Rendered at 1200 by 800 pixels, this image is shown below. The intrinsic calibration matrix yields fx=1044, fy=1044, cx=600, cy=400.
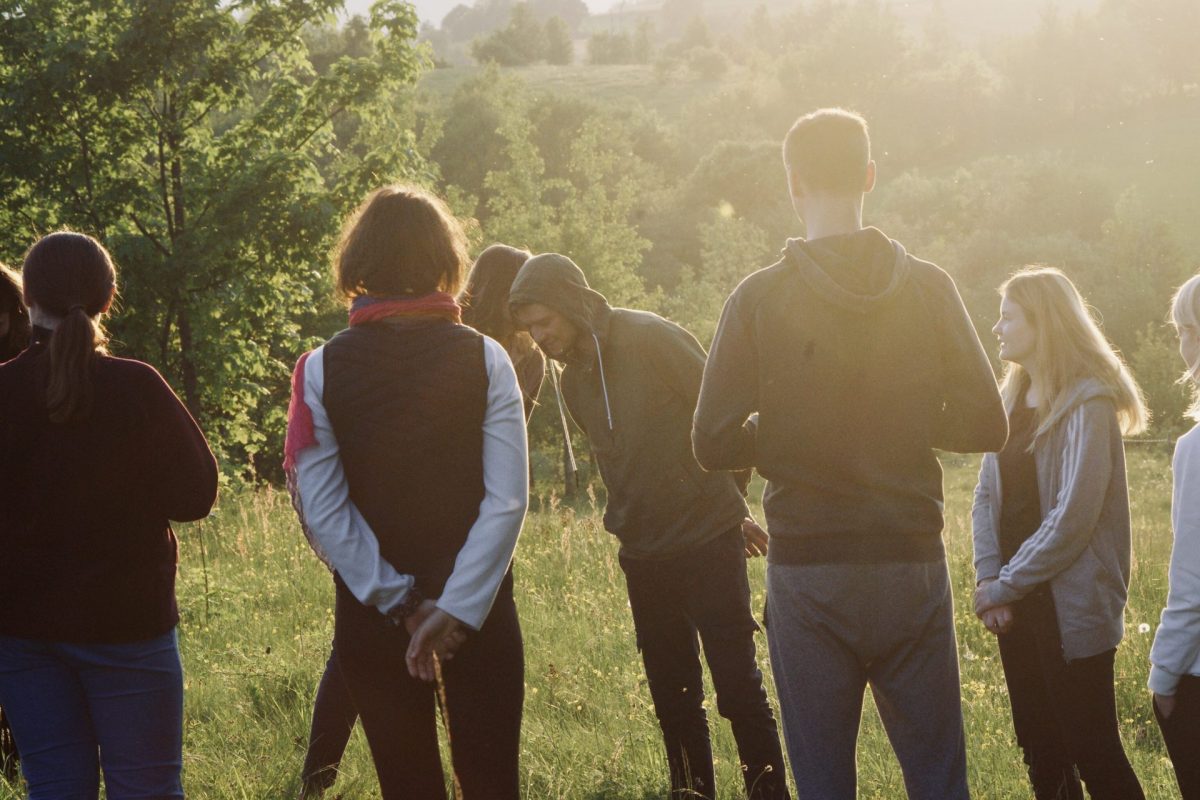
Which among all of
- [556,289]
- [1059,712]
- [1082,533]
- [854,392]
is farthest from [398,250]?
[1059,712]

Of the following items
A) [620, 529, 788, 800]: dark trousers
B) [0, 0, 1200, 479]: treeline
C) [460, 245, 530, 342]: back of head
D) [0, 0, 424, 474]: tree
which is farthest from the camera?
[0, 0, 1200, 479]: treeline

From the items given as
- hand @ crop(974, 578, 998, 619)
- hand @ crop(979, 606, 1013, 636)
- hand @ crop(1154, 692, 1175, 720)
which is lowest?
hand @ crop(979, 606, 1013, 636)

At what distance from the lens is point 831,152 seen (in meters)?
2.52

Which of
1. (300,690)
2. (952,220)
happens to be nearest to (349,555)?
(300,690)

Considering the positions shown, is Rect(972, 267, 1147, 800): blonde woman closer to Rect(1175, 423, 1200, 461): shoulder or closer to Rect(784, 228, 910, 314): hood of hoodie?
Rect(1175, 423, 1200, 461): shoulder

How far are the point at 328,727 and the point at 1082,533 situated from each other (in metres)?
2.73

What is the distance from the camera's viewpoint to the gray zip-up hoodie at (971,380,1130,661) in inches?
128

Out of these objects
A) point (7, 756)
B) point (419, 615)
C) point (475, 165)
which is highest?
point (475, 165)

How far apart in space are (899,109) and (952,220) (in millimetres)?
23847

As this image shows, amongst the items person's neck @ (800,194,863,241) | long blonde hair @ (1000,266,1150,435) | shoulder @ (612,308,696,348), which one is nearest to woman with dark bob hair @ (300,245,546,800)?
shoulder @ (612,308,696,348)

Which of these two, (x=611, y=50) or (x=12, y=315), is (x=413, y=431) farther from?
(x=611, y=50)

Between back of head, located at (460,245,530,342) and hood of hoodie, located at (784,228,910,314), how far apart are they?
180cm

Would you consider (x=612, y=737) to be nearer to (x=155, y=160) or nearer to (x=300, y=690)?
(x=300, y=690)

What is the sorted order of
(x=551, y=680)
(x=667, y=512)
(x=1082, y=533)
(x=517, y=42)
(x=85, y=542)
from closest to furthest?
1. (x=85, y=542)
2. (x=1082, y=533)
3. (x=667, y=512)
4. (x=551, y=680)
5. (x=517, y=42)
